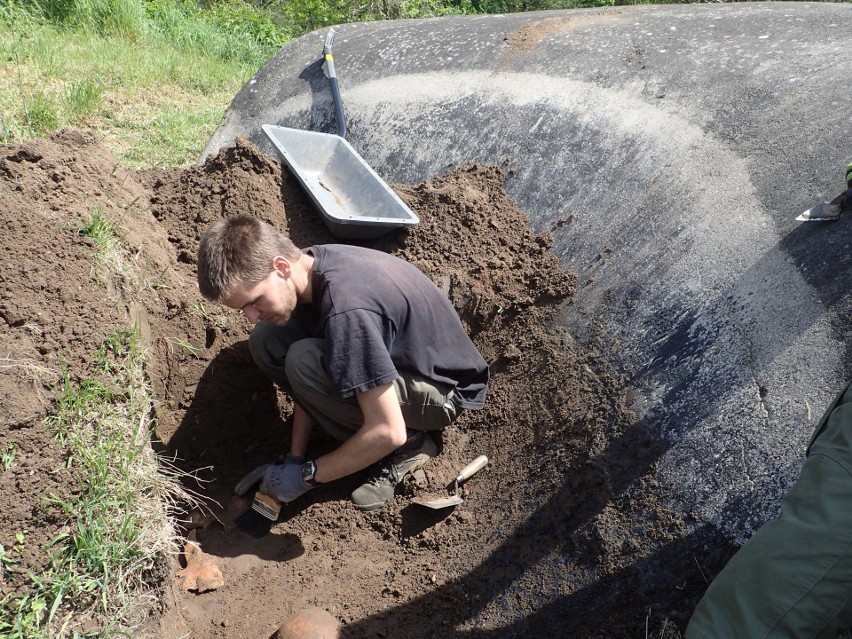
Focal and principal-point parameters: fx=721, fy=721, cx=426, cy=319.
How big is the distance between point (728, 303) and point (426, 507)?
1.38 meters

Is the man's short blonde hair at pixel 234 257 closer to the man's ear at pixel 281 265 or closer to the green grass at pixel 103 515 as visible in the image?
the man's ear at pixel 281 265

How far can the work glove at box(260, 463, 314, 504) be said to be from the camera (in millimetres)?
2773

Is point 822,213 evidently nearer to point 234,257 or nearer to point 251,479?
point 234,257

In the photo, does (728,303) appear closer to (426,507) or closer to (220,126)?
(426,507)

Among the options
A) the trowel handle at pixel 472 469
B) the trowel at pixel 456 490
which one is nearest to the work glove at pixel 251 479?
the trowel at pixel 456 490

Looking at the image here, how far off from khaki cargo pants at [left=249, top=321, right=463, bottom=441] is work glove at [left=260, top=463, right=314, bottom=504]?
9.0 inches

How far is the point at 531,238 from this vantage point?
10.8 ft

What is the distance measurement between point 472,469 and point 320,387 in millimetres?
708

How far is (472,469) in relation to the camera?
290 cm

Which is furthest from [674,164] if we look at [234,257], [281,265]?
[234,257]

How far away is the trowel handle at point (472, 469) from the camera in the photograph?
289cm

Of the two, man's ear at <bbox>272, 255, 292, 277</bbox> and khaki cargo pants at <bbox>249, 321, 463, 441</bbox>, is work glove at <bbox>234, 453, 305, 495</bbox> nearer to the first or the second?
khaki cargo pants at <bbox>249, 321, 463, 441</bbox>

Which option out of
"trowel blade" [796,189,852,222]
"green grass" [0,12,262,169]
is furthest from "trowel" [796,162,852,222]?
"green grass" [0,12,262,169]

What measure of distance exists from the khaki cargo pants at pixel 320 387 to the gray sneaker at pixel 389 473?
88mm
